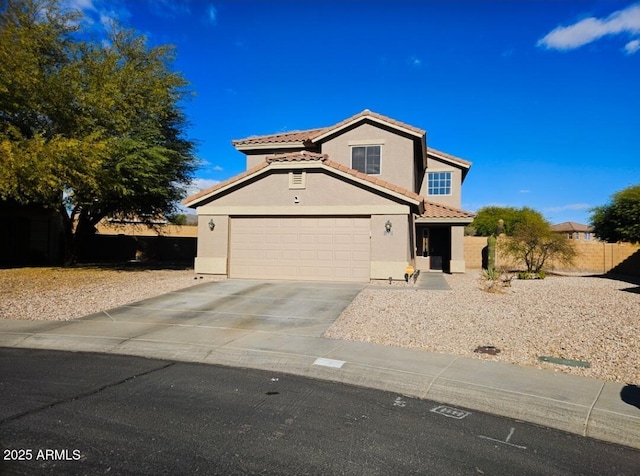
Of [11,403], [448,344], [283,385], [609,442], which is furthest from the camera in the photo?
[448,344]

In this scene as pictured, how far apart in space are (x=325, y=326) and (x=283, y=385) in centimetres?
340

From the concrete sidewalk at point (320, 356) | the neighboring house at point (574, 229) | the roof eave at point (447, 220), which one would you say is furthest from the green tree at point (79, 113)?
the neighboring house at point (574, 229)

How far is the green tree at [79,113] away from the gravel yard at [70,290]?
313cm

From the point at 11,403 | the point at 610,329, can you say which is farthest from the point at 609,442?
the point at 11,403

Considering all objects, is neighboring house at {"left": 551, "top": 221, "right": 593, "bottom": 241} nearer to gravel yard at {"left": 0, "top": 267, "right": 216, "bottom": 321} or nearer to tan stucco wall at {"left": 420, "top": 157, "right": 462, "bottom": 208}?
tan stucco wall at {"left": 420, "top": 157, "right": 462, "bottom": 208}

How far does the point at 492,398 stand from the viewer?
5402 millimetres

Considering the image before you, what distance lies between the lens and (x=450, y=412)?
512 cm

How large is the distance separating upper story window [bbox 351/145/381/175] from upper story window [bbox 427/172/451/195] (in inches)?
282

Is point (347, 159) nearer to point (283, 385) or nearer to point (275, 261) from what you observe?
point (275, 261)

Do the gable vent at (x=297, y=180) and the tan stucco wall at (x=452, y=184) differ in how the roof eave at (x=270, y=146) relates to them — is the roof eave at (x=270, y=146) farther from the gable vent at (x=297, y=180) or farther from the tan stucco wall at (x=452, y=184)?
the tan stucco wall at (x=452, y=184)

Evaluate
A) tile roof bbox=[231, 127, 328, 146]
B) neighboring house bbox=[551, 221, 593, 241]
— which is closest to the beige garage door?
tile roof bbox=[231, 127, 328, 146]

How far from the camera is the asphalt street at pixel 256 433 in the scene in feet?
12.3

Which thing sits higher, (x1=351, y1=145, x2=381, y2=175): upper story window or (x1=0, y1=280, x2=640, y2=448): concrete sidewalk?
(x1=351, y1=145, x2=381, y2=175): upper story window

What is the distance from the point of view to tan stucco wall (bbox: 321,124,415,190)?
62.4 feet
